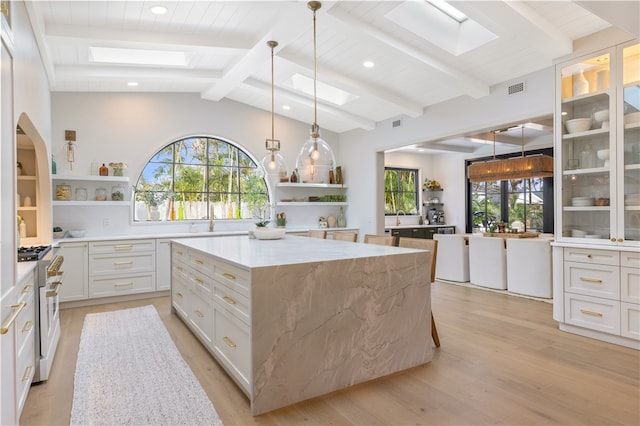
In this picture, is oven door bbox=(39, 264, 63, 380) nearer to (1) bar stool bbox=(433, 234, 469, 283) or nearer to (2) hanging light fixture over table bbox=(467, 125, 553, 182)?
(1) bar stool bbox=(433, 234, 469, 283)

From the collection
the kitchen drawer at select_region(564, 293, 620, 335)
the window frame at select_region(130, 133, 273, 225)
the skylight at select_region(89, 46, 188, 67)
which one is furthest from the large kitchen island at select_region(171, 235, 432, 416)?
the window frame at select_region(130, 133, 273, 225)

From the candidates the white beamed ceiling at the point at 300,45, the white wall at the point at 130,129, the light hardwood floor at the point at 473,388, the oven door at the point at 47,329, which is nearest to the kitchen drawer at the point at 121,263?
the white wall at the point at 130,129

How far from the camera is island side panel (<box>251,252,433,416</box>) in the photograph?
2240 millimetres

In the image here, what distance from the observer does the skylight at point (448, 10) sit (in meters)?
3.88

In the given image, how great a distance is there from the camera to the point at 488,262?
560 centimetres

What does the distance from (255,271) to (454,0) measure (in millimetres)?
2809

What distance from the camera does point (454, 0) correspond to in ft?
10.7

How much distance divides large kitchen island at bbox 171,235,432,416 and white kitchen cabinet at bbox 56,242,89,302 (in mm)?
2692

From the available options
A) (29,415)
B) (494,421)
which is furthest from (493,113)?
(29,415)

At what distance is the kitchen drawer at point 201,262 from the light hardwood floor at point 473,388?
2.26 feet

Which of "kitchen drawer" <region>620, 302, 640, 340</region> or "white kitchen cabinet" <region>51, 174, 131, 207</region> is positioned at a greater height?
"white kitchen cabinet" <region>51, 174, 131, 207</region>

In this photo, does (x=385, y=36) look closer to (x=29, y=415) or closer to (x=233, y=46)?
(x=233, y=46)

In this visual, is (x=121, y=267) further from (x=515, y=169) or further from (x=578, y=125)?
(x=515, y=169)

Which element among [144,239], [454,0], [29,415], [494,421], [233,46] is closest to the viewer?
[494,421]
